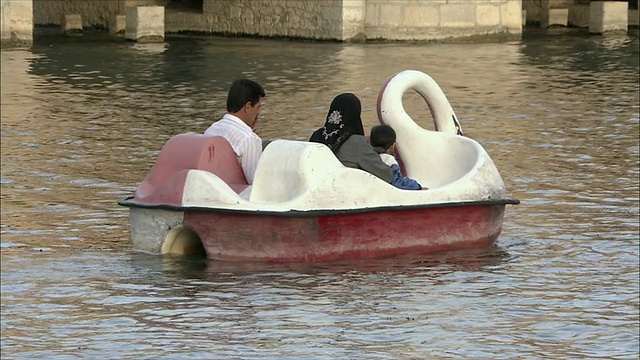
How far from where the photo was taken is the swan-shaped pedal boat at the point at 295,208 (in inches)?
404

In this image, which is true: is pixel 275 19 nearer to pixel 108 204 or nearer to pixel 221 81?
pixel 221 81

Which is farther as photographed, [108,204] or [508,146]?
[508,146]

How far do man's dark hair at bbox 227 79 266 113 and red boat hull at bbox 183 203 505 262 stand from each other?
922 millimetres

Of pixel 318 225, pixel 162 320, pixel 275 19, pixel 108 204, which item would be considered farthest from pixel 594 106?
pixel 275 19

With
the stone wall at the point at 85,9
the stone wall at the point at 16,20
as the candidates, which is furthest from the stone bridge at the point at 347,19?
the stone wall at the point at 85,9

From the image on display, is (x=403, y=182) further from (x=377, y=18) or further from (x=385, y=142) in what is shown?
(x=377, y=18)

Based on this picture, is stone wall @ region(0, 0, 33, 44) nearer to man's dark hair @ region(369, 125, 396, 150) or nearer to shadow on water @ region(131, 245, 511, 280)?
man's dark hair @ region(369, 125, 396, 150)

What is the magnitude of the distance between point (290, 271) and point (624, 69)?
17568mm

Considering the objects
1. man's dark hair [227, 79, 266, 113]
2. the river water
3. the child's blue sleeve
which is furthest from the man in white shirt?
the child's blue sleeve

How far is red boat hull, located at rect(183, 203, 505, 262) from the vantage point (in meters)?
10.3

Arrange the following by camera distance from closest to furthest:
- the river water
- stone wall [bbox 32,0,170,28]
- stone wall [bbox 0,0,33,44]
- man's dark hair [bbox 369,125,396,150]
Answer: the river water < man's dark hair [bbox 369,125,396,150] < stone wall [bbox 0,0,33,44] < stone wall [bbox 32,0,170,28]

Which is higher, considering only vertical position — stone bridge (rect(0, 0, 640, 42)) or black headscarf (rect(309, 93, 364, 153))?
black headscarf (rect(309, 93, 364, 153))

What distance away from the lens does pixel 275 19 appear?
35.3 meters

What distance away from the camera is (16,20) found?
31.9 meters
